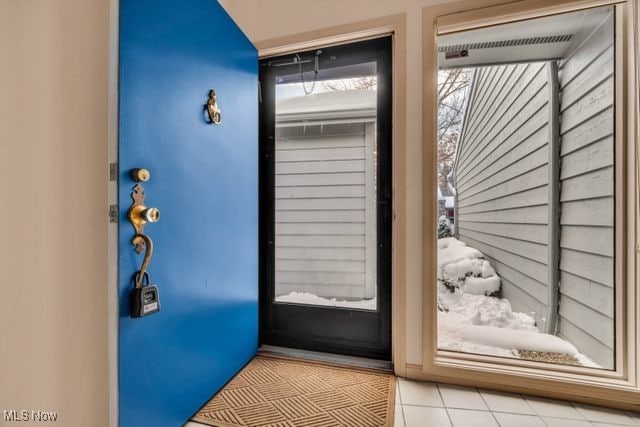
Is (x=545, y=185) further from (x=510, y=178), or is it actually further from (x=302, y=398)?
(x=302, y=398)

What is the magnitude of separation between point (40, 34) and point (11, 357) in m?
1.03

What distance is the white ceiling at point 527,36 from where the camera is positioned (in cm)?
159

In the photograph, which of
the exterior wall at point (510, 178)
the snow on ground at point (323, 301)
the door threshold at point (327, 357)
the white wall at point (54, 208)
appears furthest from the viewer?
the exterior wall at point (510, 178)

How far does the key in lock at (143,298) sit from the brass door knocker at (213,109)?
784 millimetres

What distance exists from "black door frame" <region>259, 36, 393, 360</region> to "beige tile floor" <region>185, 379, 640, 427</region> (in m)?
A: 0.39

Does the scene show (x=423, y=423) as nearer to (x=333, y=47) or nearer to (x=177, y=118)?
(x=177, y=118)

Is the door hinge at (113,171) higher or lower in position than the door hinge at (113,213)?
higher

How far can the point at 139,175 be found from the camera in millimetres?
931

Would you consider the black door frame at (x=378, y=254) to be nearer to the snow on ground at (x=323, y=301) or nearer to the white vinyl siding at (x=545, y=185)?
the snow on ground at (x=323, y=301)

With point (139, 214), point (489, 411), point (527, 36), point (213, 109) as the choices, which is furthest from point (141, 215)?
point (527, 36)

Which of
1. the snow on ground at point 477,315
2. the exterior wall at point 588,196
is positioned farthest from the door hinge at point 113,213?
the exterior wall at point 588,196

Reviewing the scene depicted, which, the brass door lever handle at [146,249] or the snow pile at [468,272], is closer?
the brass door lever handle at [146,249]

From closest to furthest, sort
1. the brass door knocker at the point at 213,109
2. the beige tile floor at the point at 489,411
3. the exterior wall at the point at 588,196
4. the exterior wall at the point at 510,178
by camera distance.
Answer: the beige tile floor at the point at 489,411 < the brass door knocker at the point at 213,109 < the exterior wall at the point at 588,196 < the exterior wall at the point at 510,178

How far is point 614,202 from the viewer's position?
1.37m
